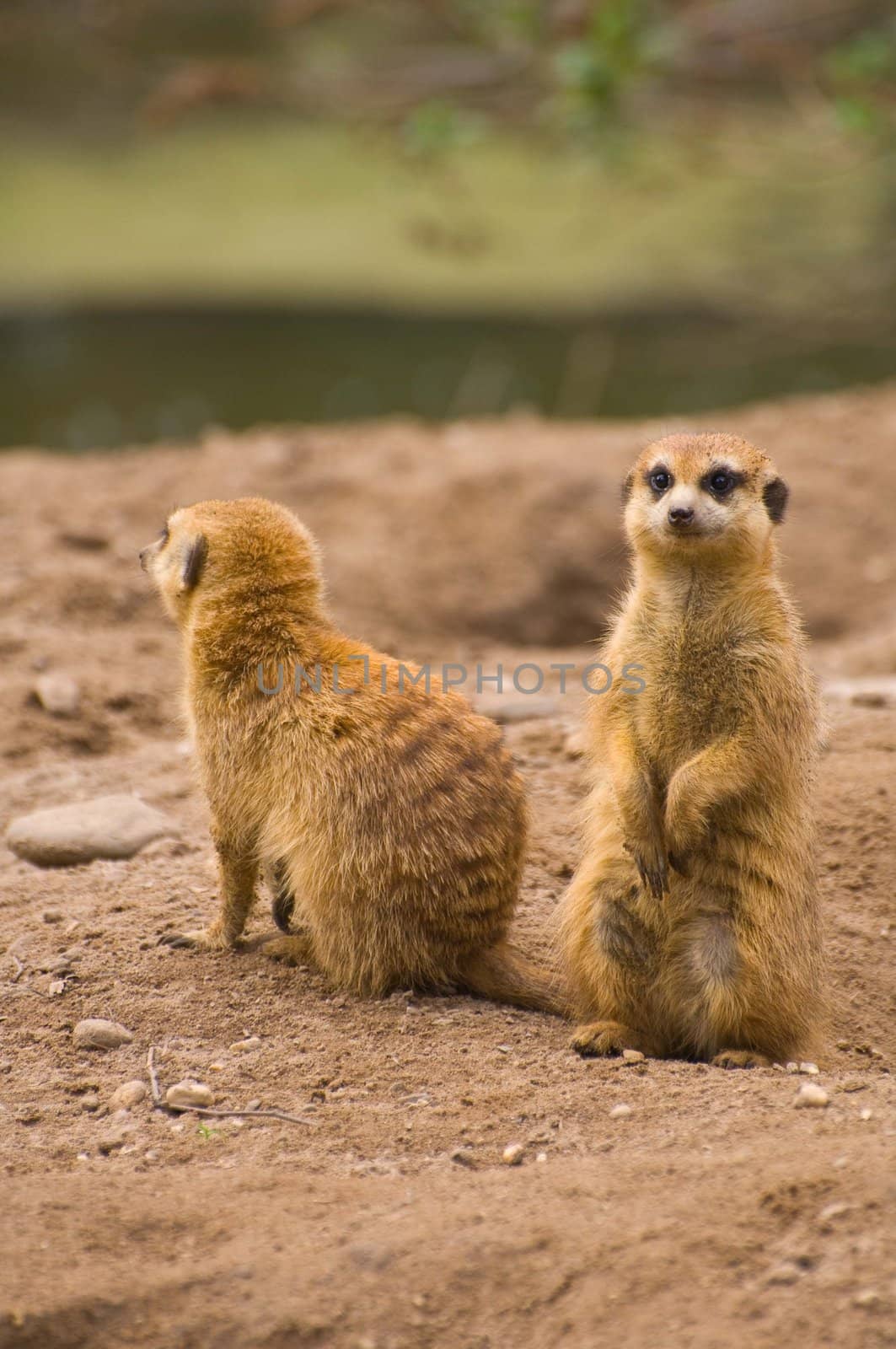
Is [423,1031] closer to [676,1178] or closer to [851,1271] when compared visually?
[676,1178]

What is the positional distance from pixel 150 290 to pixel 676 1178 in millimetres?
12308

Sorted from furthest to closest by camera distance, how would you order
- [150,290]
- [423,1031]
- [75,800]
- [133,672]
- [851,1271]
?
[150,290] < [133,672] < [75,800] < [423,1031] < [851,1271]

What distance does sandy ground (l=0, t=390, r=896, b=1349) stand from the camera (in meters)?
1.96

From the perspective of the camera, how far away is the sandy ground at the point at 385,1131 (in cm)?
196

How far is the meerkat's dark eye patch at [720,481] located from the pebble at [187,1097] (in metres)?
1.48

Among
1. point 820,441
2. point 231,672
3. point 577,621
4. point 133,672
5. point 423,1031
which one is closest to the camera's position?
point 423,1031

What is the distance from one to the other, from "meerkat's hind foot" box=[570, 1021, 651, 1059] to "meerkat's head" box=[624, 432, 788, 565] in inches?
37.4

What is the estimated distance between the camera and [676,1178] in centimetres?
222

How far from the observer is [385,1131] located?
2527mm

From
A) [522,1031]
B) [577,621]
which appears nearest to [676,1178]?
[522,1031]

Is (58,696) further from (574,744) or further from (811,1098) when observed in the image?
(811,1098)

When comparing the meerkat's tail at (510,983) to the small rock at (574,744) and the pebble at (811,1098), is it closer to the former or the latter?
the pebble at (811,1098)

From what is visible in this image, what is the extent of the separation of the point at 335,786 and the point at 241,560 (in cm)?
57

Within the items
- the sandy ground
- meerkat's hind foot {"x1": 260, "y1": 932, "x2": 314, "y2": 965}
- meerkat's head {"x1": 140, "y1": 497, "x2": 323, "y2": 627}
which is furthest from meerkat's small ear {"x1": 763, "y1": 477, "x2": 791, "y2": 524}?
meerkat's hind foot {"x1": 260, "y1": 932, "x2": 314, "y2": 965}
